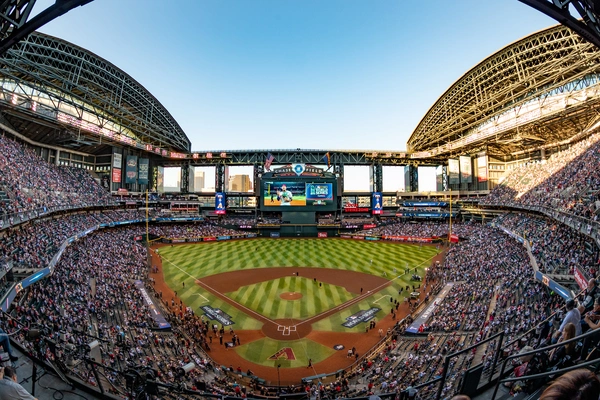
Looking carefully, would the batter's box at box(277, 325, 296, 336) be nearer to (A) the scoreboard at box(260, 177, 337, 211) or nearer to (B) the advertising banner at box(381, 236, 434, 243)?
(B) the advertising banner at box(381, 236, 434, 243)

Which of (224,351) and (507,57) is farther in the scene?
(507,57)

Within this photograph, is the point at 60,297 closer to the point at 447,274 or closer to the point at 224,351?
the point at 224,351

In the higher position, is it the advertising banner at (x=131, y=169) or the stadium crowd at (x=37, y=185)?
the advertising banner at (x=131, y=169)

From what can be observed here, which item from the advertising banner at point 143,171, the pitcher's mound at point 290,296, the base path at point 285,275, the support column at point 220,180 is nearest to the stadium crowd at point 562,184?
the base path at point 285,275

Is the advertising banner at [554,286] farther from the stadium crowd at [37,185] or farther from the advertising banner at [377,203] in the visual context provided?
the advertising banner at [377,203]

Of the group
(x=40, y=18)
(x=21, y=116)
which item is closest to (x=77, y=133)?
(x=21, y=116)

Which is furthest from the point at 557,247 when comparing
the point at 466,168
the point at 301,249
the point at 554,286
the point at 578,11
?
the point at 466,168

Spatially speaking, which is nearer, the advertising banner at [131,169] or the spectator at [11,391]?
the spectator at [11,391]
